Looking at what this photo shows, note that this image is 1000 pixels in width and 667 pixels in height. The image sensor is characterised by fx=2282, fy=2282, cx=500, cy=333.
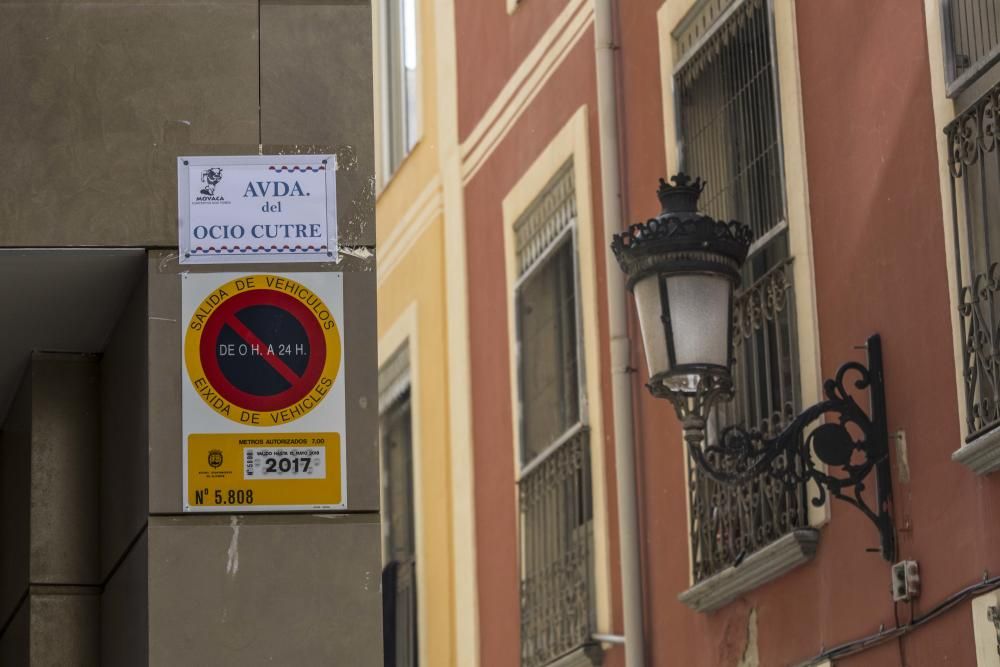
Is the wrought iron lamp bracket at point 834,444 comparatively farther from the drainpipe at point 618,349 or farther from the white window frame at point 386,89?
the white window frame at point 386,89

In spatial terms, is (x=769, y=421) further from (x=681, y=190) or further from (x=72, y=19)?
(x=72, y=19)

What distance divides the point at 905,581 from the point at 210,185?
3.54 meters

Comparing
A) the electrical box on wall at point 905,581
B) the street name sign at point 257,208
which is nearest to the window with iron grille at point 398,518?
the electrical box on wall at point 905,581

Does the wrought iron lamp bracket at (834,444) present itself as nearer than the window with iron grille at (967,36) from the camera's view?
No

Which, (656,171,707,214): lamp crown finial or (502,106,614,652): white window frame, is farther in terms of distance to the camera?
(502,106,614,652): white window frame

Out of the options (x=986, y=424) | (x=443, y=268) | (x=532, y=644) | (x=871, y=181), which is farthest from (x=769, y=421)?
(x=443, y=268)

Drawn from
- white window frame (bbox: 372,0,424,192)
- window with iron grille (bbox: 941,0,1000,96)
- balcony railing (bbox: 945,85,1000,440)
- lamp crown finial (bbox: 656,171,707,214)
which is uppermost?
white window frame (bbox: 372,0,424,192)

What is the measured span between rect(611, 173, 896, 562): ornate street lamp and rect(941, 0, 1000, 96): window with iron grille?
99 cm

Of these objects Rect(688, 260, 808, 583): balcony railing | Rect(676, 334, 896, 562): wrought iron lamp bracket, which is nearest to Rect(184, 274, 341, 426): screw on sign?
Rect(676, 334, 896, 562): wrought iron lamp bracket

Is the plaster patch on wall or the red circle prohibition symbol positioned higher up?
the red circle prohibition symbol

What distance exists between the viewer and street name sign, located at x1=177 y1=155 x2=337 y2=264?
5480 millimetres

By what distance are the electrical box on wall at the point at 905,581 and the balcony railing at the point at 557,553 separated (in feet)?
10.5

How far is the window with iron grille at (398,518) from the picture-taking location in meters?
14.8

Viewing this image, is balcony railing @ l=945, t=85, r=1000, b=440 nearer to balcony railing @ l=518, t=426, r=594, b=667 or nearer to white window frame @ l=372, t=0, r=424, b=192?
balcony railing @ l=518, t=426, r=594, b=667
